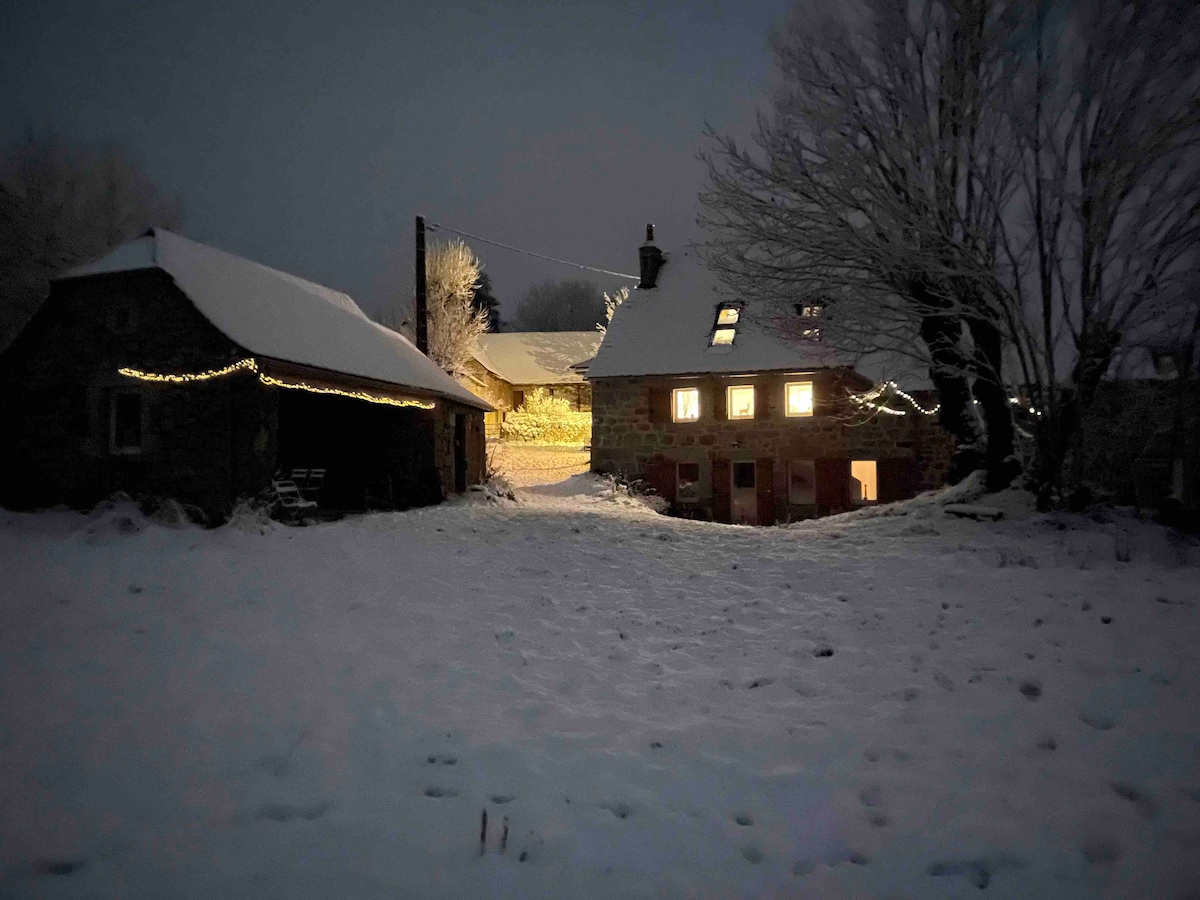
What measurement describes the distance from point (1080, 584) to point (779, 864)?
469 cm

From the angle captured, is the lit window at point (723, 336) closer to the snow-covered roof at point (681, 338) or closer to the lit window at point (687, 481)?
the snow-covered roof at point (681, 338)

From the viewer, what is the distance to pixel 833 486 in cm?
1833

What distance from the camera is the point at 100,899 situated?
7.86 feet

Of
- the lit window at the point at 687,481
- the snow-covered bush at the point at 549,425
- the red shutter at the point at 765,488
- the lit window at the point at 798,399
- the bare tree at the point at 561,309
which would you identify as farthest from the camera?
the bare tree at the point at 561,309

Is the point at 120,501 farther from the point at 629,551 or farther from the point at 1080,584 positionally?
the point at 1080,584

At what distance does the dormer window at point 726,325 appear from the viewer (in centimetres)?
1958

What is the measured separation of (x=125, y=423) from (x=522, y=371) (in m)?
24.0

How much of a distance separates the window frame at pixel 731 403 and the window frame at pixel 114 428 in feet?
45.9

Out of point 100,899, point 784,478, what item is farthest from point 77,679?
point 784,478

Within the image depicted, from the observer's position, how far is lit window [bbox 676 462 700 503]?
19.5 meters

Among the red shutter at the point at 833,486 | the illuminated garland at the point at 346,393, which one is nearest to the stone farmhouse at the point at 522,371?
the red shutter at the point at 833,486

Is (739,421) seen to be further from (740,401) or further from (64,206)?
(64,206)

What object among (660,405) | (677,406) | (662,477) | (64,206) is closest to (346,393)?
(660,405)

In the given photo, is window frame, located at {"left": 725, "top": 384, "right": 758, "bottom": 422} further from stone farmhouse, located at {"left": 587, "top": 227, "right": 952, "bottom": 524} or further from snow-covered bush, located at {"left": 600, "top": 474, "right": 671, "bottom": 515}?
snow-covered bush, located at {"left": 600, "top": 474, "right": 671, "bottom": 515}
